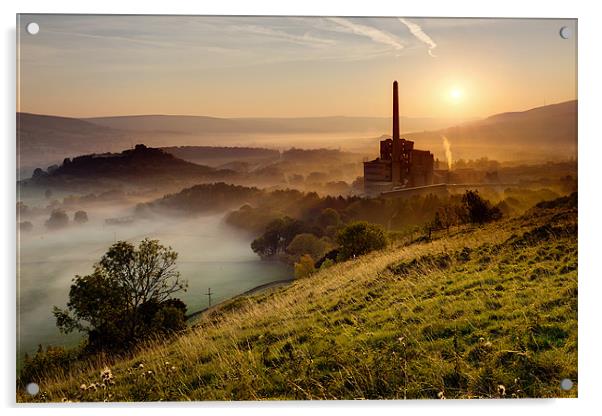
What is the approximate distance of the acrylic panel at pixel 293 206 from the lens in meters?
6.61

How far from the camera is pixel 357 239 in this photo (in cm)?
723

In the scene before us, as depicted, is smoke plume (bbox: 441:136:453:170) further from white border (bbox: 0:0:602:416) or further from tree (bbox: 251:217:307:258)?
tree (bbox: 251:217:307:258)

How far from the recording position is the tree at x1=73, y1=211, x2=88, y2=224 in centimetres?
680

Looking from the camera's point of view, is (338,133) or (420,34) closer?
(420,34)

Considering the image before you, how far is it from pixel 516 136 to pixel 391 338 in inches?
91.9

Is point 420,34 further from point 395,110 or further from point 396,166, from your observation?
point 396,166

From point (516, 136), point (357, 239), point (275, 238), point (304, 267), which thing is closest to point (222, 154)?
point (275, 238)

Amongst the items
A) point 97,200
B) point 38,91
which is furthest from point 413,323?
point 38,91

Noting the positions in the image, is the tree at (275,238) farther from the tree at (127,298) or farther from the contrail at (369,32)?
the contrail at (369,32)

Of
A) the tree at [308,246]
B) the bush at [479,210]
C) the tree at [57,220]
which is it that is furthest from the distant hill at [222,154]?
the bush at [479,210]

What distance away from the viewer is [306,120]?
23.4 ft

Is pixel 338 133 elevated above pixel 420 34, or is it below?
below
